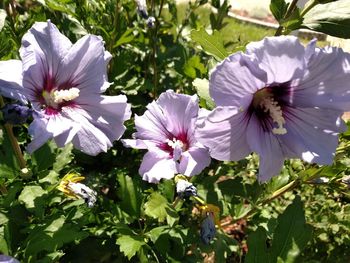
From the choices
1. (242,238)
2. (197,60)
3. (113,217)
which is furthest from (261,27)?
(113,217)

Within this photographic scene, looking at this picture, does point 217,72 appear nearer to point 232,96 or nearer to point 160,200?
point 232,96

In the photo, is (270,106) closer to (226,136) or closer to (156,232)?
(226,136)

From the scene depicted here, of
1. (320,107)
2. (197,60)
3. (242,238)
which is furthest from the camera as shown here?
(242,238)

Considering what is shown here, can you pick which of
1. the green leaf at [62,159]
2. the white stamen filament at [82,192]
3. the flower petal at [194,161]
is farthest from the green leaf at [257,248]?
the green leaf at [62,159]

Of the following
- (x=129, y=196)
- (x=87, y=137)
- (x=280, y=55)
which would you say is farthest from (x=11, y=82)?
(x=129, y=196)

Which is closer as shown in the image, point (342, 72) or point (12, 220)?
point (342, 72)

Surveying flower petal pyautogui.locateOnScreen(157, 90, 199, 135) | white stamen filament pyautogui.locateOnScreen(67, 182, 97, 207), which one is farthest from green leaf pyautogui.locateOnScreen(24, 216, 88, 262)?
flower petal pyautogui.locateOnScreen(157, 90, 199, 135)
